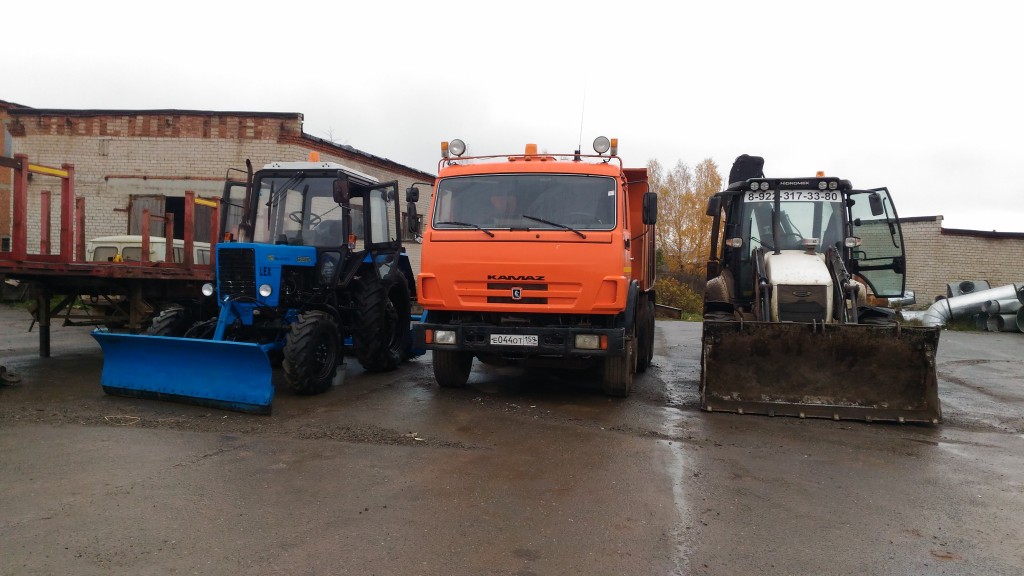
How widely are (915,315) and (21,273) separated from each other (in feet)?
68.0

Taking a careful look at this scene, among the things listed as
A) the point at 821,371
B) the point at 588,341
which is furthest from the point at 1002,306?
the point at 588,341

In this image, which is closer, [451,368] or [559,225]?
[559,225]

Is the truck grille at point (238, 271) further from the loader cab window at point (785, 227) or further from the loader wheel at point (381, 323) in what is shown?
the loader cab window at point (785, 227)

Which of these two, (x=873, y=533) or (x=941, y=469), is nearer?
(x=873, y=533)

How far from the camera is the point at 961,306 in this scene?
62.2 ft

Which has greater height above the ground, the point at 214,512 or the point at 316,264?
Answer: the point at 316,264

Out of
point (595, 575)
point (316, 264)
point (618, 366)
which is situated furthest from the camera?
point (316, 264)

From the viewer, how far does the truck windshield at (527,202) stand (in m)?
7.03

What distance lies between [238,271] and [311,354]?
126 cm

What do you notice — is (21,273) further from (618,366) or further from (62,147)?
(62,147)

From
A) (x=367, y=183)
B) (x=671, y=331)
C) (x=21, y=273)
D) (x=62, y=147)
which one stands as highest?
(x=62, y=147)

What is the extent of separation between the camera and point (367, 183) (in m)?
8.62

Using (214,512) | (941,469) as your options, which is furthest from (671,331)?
(214,512)

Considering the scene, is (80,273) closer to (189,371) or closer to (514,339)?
(189,371)
